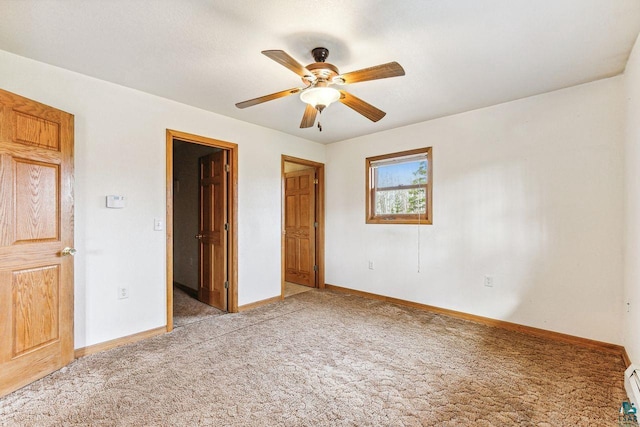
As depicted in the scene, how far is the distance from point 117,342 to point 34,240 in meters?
1.15

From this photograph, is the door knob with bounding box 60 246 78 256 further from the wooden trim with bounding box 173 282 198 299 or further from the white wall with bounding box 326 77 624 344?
the white wall with bounding box 326 77 624 344

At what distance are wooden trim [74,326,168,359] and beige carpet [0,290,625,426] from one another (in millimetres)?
88

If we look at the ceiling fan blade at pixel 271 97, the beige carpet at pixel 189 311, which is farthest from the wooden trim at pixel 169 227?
the ceiling fan blade at pixel 271 97

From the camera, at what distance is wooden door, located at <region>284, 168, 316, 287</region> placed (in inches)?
196

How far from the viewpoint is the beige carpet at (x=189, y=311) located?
3.37 m

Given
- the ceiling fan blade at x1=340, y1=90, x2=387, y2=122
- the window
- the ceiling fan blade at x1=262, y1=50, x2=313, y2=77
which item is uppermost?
the ceiling fan blade at x1=262, y1=50, x2=313, y2=77

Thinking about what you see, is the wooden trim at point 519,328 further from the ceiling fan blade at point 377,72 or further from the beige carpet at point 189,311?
the ceiling fan blade at point 377,72

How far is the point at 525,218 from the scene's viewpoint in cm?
302

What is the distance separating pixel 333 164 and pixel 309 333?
2755 millimetres

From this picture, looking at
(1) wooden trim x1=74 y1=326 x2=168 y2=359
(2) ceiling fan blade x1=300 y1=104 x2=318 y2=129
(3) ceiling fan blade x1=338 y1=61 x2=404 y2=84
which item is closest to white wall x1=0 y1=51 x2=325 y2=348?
(1) wooden trim x1=74 y1=326 x2=168 y2=359

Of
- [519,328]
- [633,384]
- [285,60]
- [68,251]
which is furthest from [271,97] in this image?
[519,328]

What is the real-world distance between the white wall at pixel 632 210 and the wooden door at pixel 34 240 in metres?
4.17

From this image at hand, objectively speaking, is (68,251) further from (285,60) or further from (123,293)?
(285,60)

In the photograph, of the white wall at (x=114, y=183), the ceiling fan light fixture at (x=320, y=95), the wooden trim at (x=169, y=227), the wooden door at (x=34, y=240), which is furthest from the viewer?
the wooden trim at (x=169, y=227)
